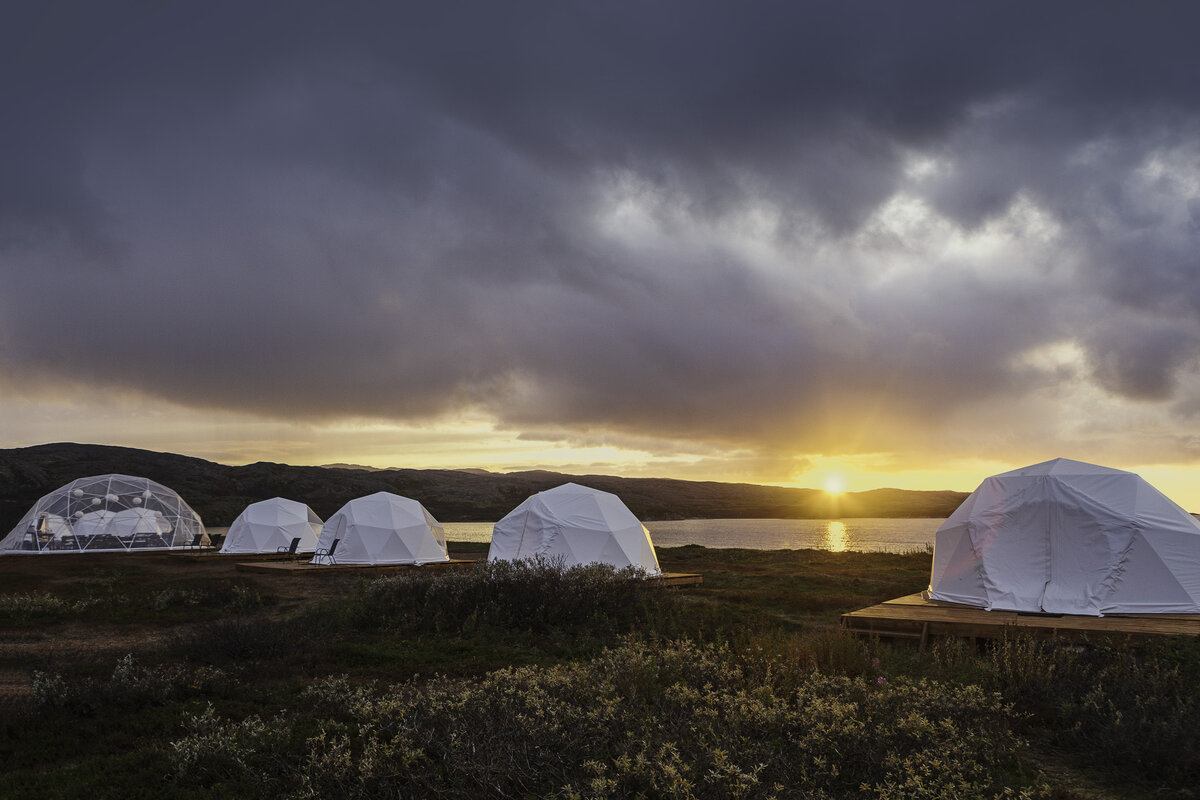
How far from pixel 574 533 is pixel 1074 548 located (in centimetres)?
1255

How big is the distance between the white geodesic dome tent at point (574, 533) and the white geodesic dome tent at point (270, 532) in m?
17.3

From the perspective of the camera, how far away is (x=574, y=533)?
20828 millimetres

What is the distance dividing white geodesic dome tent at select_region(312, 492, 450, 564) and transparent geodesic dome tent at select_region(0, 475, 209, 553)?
16.9 m

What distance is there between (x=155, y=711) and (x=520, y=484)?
5725 inches

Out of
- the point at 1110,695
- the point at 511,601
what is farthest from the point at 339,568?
the point at 1110,695

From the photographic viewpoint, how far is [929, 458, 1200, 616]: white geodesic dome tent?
39.8ft

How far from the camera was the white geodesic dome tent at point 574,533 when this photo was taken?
2061cm

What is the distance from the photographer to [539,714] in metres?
5.62

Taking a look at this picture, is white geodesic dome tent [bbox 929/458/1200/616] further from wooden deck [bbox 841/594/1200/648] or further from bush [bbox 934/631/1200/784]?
bush [bbox 934/631/1200/784]

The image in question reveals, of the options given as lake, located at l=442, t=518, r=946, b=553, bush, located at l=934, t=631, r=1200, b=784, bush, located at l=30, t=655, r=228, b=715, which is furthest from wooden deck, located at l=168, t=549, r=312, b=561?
bush, located at l=934, t=631, r=1200, b=784

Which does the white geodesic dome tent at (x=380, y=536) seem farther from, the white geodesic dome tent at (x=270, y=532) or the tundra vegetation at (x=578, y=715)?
the tundra vegetation at (x=578, y=715)

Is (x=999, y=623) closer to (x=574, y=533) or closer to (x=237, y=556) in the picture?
(x=574, y=533)

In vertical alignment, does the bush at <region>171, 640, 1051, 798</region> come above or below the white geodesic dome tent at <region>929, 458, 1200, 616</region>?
below

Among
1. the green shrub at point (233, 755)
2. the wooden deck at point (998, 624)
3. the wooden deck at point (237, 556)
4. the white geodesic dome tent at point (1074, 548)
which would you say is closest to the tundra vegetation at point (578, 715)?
the green shrub at point (233, 755)
